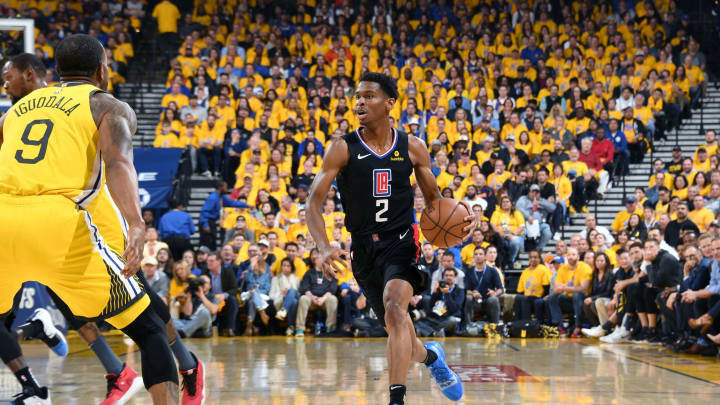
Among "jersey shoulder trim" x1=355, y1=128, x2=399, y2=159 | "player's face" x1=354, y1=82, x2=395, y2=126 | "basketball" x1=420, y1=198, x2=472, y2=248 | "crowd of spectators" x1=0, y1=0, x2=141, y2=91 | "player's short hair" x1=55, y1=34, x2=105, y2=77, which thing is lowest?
"basketball" x1=420, y1=198, x2=472, y2=248

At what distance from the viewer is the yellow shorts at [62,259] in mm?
3443

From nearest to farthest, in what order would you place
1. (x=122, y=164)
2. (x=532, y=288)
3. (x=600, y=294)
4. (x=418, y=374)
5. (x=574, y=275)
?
(x=122, y=164)
(x=418, y=374)
(x=600, y=294)
(x=574, y=275)
(x=532, y=288)

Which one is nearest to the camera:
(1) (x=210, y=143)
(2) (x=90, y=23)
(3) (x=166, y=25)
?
(1) (x=210, y=143)

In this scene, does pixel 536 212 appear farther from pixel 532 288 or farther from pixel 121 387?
pixel 121 387

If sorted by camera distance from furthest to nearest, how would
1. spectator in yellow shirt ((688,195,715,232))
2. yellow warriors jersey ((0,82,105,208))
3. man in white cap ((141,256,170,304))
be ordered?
spectator in yellow shirt ((688,195,715,232))
man in white cap ((141,256,170,304))
yellow warriors jersey ((0,82,105,208))

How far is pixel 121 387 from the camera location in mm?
5152

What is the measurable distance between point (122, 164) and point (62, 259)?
0.46 meters

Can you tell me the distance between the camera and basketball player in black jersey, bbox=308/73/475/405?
5.36 metres

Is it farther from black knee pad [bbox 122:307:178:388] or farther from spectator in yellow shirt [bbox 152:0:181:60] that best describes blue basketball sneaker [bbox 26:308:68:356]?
spectator in yellow shirt [bbox 152:0:181:60]

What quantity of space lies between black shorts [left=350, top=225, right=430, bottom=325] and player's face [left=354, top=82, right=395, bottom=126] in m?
0.75

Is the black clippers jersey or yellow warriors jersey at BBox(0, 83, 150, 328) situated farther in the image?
the black clippers jersey

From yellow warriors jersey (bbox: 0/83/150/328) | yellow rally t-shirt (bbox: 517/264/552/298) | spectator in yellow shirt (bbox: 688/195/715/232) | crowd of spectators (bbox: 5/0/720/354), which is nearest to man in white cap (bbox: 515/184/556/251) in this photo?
crowd of spectators (bbox: 5/0/720/354)

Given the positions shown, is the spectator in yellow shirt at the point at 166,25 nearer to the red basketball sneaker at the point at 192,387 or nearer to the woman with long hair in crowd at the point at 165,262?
the woman with long hair in crowd at the point at 165,262

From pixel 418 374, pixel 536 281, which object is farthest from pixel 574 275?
pixel 418 374
